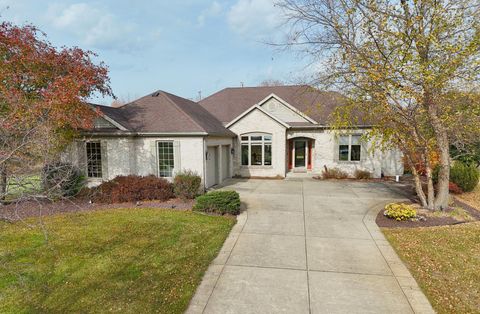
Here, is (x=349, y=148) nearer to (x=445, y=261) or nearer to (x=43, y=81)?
(x=445, y=261)

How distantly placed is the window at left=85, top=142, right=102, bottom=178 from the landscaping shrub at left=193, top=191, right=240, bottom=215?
710 centimetres

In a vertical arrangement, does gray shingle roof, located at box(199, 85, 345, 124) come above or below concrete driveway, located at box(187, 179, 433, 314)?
above

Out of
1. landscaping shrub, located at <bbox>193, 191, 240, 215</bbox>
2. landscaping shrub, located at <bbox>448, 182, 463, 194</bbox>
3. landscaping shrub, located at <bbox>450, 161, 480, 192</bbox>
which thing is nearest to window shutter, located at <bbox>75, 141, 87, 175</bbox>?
landscaping shrub, located at <bbox>193, 191, 240, 215</bbox>

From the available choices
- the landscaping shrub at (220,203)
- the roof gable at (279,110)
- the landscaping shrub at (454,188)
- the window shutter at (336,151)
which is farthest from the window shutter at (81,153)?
the landscaping shrub at (454,188)

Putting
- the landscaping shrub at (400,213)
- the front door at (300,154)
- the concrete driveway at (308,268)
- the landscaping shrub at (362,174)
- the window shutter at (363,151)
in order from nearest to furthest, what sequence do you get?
the concrete driveway at (308,268) < the landscaping shrub at (400,213) < the landscaping shrub at (362,174) < the window shutter at (363,151) < the front door at (300,154)

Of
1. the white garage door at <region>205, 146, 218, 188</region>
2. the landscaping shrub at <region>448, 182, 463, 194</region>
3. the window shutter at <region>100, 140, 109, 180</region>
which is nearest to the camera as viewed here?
the landscaping shrub at <region>448, 182, 463, 194</region>

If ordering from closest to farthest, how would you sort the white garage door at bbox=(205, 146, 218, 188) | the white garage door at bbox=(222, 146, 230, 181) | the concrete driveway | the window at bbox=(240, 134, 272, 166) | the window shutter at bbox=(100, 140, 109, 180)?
the concrete driveway, the window shutter at bbox=(100, 140, 109, 180), the white garage door at bbox=(205, 146, 218, 188), the white garage door at bbox=(222, 146, 230, 181), the window at bbox=(240, 134, 272, 166)

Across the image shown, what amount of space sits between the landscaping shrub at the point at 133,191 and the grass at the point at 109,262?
205 centimetres

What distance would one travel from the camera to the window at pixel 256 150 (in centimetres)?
1734

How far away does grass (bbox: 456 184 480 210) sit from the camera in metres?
11.2

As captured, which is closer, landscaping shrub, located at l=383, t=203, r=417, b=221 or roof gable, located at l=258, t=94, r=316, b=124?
landscaping shrub, located at l=383, t=203, r=417, b=221

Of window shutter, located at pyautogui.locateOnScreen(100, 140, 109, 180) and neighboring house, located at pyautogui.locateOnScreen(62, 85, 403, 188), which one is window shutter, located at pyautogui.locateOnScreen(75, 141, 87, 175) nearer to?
neighboring house, located at pyautogui.locateOnScreen(62, 85, 403, 188)

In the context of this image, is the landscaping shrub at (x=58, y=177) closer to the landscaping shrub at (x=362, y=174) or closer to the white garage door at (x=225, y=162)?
the white garage door at (x=225, y=162)

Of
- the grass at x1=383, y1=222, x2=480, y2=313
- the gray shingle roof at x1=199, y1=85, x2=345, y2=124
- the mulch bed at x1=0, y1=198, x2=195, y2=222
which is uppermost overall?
the gray shingle roof at x1=199, y1=85, x2=345, y2=124
